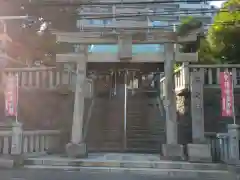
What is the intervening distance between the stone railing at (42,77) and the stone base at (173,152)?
5.47 m

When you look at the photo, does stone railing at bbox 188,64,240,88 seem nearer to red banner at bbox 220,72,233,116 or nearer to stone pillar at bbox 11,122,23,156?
red banner at bbox 220,72,233,116

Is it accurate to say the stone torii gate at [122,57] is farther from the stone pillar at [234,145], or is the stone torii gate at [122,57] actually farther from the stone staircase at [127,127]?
the stone staircase at [127,127]

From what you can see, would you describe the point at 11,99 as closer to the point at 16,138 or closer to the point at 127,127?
the point at 16,138

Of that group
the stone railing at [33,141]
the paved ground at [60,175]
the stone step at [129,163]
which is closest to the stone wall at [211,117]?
the stone step at [129,163]

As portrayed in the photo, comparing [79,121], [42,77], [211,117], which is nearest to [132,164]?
[79,121]

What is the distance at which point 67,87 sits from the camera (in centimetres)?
1391

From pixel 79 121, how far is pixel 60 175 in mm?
2773

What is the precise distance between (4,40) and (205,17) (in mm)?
27075

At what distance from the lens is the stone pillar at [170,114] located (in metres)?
10.8

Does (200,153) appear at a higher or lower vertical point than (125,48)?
lower

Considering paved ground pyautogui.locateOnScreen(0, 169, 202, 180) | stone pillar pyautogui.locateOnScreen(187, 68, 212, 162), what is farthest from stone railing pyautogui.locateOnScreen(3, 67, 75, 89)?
stone pillar pyautogui.locateOnScreen(187, 68, 212, 162)

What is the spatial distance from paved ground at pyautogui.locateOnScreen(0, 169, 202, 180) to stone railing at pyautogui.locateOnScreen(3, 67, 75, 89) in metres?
5.29

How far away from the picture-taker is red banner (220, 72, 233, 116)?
10.7 meters

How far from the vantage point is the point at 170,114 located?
36.7 ft
